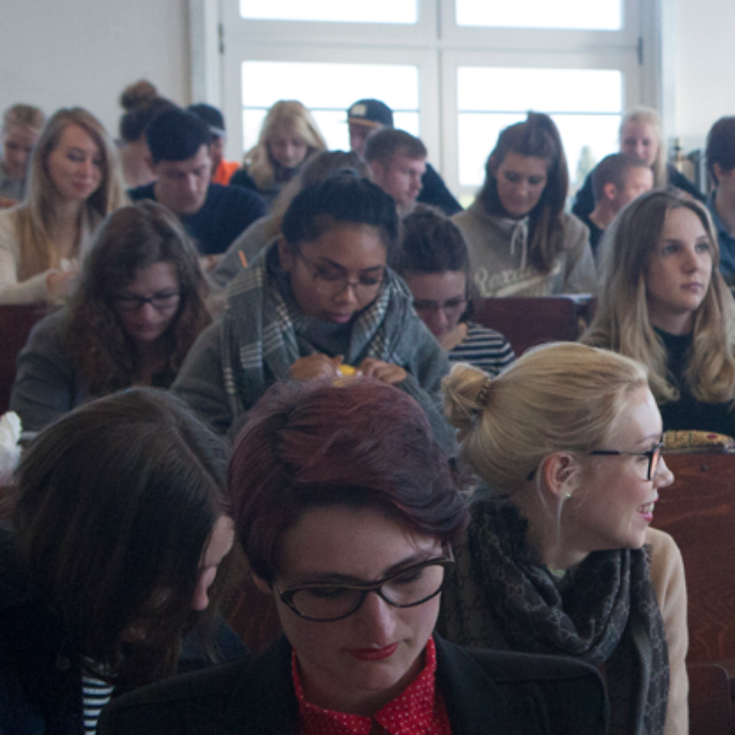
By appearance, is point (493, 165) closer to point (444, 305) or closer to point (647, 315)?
point (444, 305)

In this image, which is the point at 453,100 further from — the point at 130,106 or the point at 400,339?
the point at 400,339

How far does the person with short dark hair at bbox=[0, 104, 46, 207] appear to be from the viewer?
4.55 m

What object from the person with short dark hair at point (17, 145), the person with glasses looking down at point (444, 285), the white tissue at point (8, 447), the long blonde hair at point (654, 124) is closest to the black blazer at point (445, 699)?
→ the white tissue at point (8, 447)

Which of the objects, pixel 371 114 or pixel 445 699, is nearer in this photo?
pixel 445 699

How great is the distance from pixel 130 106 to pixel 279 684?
4.23 m

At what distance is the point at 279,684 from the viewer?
0.96 meters

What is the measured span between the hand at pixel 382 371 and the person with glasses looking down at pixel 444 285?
23.1 inches

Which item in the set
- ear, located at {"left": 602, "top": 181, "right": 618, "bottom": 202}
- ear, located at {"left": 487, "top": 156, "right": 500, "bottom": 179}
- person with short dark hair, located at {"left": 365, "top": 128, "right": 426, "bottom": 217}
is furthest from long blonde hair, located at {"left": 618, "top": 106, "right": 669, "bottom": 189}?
person with short dark hair, located at {"left": 365, "top": 128, "right": 426, "bottom": 217}

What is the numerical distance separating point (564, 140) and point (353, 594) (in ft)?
21.0

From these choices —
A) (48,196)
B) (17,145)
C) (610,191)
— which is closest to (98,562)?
(48,196)

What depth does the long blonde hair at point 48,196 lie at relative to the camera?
3.15 meters

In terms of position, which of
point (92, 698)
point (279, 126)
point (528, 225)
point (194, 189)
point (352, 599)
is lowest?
point (92, 698)

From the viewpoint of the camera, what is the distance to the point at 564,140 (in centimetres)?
684

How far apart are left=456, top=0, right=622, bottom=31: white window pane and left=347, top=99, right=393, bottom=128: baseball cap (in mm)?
2638
